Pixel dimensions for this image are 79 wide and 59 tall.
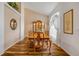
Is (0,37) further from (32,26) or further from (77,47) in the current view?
(32,26)

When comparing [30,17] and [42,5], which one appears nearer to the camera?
[42,5]

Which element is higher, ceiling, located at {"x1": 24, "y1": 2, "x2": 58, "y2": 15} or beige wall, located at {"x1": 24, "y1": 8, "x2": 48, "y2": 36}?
ceiling, located at {"x1": 24, "y1": 2, "x2": 58, "y2": 15}

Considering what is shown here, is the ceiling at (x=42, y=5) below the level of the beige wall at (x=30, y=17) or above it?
above

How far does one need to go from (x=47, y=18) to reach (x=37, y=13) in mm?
1101

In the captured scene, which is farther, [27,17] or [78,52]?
[27,17]

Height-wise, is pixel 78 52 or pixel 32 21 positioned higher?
pixel 32 21

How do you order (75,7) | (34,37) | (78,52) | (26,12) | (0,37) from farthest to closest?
1. (26,12)
2. (34,37)
3. (0,37)
4. (75,7)
5. (78,52)

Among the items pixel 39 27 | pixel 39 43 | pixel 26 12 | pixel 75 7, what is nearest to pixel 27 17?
pixel 26 12

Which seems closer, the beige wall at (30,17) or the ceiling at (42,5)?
the ceiling at (42,5)

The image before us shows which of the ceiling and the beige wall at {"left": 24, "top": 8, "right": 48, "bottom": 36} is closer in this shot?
the ceiling

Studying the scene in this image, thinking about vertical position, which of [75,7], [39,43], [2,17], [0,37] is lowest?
[39,43]

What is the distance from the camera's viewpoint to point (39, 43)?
19.7 ft

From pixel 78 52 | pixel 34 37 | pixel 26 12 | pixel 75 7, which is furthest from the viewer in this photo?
pixel 26 12

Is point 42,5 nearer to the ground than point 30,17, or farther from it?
farther from it
